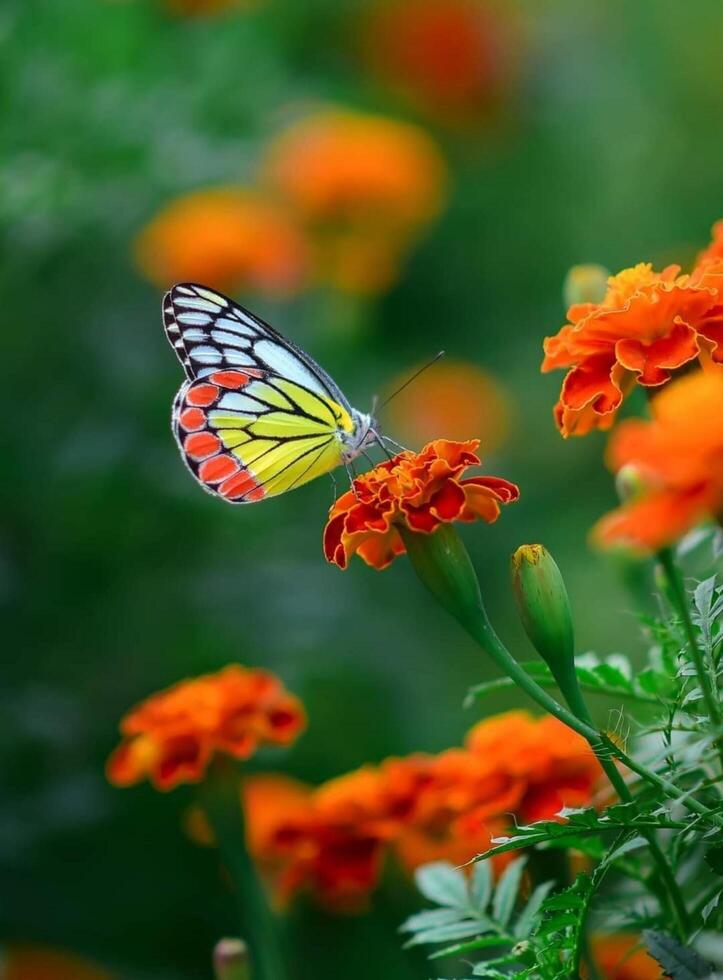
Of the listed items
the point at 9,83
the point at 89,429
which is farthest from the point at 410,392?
the point at 9,83

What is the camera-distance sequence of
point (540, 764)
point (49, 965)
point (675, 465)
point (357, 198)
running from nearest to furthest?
point (675, 465)
point (540, 764)
point (49, 965)
point (357, 198)

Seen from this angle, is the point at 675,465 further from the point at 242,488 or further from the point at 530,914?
the point at 242,488

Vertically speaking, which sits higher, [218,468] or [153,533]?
[153,533]

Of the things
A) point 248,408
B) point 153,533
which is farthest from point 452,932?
point 153,533

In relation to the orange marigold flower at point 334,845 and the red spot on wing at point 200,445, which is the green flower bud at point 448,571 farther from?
the red spot on wing at point 200,445

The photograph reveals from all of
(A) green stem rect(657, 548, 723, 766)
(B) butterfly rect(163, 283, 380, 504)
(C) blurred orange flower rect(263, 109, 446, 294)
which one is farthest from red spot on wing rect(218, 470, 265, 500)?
(C) blurred orange flower rect(263, 109, 446, 294)


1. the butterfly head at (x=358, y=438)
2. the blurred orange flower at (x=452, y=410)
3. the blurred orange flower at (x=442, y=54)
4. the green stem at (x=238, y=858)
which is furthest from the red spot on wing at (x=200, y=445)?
the blurred orange flower at (x=442, y=54)

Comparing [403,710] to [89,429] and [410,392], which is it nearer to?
[89,429]

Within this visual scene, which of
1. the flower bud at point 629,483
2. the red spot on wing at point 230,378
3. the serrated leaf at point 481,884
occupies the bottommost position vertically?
the serrated leaf at point 481,884
